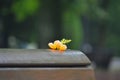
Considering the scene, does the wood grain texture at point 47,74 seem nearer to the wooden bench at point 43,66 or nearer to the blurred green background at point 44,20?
the wooden bench at point 43,66

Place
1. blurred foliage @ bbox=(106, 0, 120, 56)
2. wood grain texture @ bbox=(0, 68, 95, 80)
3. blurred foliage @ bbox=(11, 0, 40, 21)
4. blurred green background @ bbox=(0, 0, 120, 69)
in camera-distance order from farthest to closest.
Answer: blurred foliage @ bbox=(106, 0, 120, 56) → blurred green background @ bbox=(0, 0, 120, 69) → blurred foliage @ bbox=(11, 0, 40, 21) → wood grain texture @ bbox=(0, 68, 95, 80)

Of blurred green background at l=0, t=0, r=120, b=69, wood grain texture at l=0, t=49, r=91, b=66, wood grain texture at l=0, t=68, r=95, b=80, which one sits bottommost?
wood grain texture at l=0, t=68, r=95, b=80

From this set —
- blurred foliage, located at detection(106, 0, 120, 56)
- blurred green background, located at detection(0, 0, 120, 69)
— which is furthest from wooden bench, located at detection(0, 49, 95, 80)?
blurred foliage, located at detection(106, 0, 120, 56)

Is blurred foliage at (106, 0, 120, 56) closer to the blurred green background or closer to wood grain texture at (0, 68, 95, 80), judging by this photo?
the blurred green background

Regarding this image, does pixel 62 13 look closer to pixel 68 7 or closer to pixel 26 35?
A: pixel 68 7

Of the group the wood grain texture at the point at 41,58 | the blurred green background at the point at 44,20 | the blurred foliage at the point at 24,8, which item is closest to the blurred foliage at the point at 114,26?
the blurred green background at the point at 44,20

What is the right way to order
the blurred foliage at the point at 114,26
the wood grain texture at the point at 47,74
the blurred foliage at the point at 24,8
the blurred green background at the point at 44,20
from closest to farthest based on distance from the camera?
the wood grain texture at the point at 47,74
the blurred foliage at the point at 24,8
the blurred green background at the point at 44,20
the blurred foliage at the point at 114,26
